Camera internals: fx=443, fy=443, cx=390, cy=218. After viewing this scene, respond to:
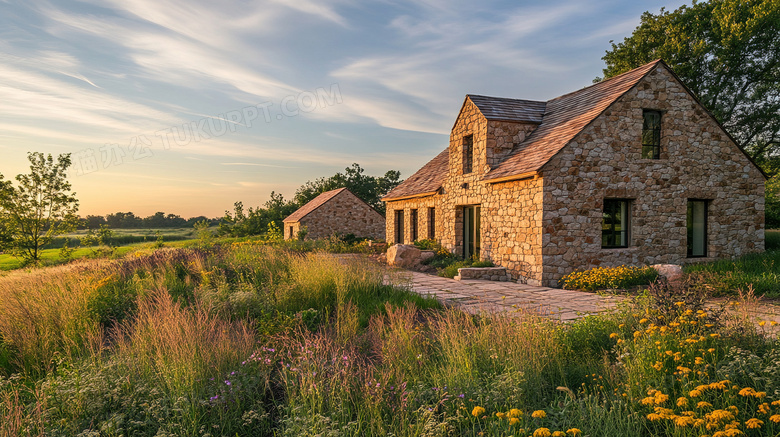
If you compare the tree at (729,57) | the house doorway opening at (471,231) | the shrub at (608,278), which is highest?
the tree at (729,57)

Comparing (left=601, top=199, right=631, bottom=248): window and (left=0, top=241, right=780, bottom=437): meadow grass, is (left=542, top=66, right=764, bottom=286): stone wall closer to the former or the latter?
(left=601, top=199, right=631, bottom=248): window

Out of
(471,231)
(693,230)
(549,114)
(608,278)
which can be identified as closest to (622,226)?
(608,278)

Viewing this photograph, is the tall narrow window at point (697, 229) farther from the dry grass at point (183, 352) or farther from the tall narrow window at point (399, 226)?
the dry grass at point (183, 352)

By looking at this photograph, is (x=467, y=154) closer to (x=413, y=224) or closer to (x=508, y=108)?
(x=508, y=108)

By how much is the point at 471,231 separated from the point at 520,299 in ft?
21.3

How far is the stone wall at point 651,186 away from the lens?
421 inches

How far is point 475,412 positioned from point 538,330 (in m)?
1.93

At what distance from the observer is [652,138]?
39.3 ft

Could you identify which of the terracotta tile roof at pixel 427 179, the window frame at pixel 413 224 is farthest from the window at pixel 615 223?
the window frame at pixel 413 224

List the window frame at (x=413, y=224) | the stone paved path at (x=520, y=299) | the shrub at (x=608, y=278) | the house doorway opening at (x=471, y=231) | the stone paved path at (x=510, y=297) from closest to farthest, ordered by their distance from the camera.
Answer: the stone paved path at (x=520, y=299), the stone paved path at (x=510, y=297), the shrub at (x=608, y=278), the house doorway opening at (x=471, y=231), the window frame at (x=413, y=224)

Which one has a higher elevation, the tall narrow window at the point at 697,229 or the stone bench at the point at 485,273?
the tall narrow window at the point at 697,229

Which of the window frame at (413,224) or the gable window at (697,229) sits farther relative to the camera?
the window frame at (413,224)

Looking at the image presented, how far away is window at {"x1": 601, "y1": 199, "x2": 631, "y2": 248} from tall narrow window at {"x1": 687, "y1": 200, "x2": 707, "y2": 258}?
8.31 feet

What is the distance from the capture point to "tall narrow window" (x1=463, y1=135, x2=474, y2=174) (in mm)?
14633
